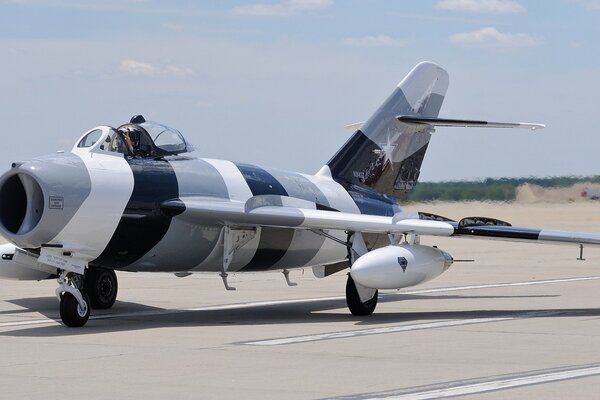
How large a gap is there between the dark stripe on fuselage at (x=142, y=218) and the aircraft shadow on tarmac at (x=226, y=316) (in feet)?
3.23

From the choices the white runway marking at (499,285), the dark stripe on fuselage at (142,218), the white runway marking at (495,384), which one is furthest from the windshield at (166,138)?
the white runway marking at (495,384)

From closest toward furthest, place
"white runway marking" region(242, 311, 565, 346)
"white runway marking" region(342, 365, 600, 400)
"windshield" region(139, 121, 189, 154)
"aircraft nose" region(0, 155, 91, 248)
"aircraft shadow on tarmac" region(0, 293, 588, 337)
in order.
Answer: "white runway marking" region(342, 365, 600, 400) < "white runway marking" region(242, 311, 565, 346) < "aircraft nose" region(0, 155, 91, 248) < "aircraft shadow on tarmac" region(0, 293, 588, 337) < "windshield" region(139, 121, 189, 154)

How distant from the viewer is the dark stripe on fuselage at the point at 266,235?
1909cm

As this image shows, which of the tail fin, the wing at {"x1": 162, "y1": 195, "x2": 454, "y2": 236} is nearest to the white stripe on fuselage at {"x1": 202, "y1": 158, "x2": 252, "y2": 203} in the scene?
the wing at {"x1": 162, "y1": 195, "x2": 454, "y2": 236}

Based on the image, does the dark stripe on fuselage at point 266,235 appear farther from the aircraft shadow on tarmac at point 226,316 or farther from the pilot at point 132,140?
the pilot at point 132,140

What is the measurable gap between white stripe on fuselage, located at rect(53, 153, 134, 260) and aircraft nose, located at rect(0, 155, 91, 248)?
0.13m

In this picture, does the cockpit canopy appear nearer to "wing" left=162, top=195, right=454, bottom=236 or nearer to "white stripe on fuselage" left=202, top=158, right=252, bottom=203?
"white stripe on fuselage" left=202, top=158, right=252, bottom=203

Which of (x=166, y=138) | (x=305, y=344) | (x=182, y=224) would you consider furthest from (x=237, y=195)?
(x=305, y=344)

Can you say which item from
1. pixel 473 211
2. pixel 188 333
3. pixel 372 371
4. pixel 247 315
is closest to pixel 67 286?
pixel 188 333

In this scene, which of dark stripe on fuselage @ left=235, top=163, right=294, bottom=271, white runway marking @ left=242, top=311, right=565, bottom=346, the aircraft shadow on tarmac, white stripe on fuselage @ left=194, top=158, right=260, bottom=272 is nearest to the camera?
white runway marking @ left=242, top=311, right=565, bottom=346

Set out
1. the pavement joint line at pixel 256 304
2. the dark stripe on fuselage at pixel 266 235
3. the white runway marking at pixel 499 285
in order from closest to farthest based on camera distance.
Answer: the pavement joint line at pixel 256 304
the dark stripe on fuselage at pixel 266 235
the white runway marking at pixel 499 285

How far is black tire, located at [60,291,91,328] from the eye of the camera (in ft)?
53.5

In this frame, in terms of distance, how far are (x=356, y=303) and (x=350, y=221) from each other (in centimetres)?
133

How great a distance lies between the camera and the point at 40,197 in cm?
1625
